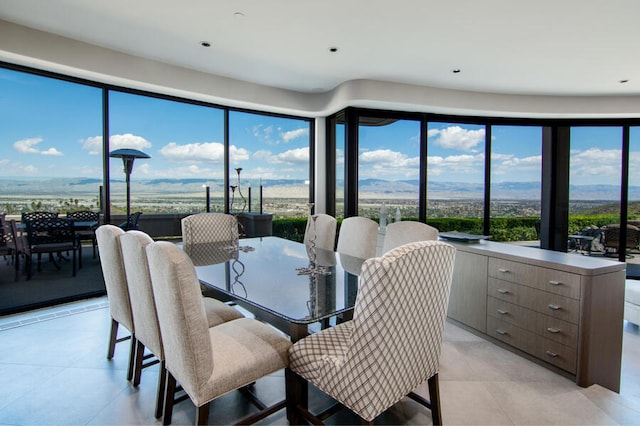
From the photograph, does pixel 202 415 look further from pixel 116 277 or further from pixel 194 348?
pixel 116 277

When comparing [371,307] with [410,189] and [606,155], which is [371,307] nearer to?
[410,189]

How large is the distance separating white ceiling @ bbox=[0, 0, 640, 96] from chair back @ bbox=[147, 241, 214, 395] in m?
2.26

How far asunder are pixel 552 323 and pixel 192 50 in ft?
13.5

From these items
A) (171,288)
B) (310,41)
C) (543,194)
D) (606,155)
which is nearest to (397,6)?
(310,41)

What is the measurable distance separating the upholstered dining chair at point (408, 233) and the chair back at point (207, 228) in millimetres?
1495

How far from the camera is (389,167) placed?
214 inches

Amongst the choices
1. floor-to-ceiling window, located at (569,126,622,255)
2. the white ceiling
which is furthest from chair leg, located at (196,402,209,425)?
floor-to-ceiling window, located at (569,126,622,255)

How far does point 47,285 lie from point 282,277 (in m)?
3.16

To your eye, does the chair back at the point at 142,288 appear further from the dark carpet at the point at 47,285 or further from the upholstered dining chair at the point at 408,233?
the dark carpet at the point at 47,285

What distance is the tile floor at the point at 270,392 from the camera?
187 centimetres

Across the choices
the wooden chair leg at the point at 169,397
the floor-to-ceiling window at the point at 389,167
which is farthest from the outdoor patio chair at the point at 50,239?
the floor-to-ceiling window at the point at 389,167

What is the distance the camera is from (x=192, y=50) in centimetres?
365

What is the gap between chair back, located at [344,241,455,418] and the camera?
128cm

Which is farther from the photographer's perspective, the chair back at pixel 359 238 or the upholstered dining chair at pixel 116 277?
the chair back at pixel 359 238
